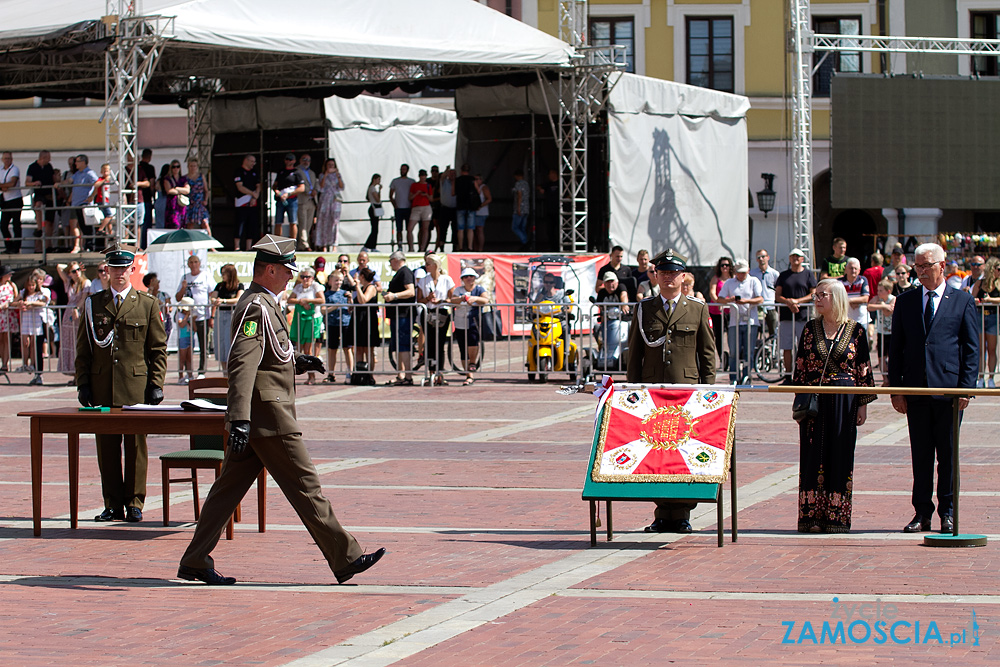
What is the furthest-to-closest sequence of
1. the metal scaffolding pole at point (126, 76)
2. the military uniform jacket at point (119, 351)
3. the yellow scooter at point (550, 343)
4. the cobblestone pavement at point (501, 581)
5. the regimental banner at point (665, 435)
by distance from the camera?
the metal scaffolding pole at point (126, 76) → the yellow scooter at point (550, 343) → the military uniform jacket at point (119, 351) → the regimental banner at point (665, 435) → the cobblestone pavement at point (501, 581)

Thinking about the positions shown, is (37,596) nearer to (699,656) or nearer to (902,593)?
(699,656)

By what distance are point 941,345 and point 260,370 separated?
445cm

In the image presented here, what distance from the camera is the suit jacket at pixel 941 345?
9.18 m

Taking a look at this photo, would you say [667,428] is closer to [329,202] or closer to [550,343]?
[550,343]

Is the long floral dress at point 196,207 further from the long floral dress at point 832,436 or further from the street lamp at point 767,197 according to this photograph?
the long floral dress at point 832,436

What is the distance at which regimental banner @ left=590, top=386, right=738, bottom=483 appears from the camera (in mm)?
8711

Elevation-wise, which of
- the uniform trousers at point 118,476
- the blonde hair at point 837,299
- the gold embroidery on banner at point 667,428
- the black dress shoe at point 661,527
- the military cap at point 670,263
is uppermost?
the military cap at point 670,263

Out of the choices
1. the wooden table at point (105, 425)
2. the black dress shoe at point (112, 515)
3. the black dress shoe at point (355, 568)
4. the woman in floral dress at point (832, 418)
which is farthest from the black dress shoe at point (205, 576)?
the woman in floral dress at point (832, 418)

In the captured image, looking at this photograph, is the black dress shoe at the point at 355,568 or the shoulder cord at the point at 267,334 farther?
the shoulder cord at the point at 267,334

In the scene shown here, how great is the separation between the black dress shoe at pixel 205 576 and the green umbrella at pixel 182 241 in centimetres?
1649

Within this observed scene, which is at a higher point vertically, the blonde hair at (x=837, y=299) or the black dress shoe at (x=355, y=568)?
the blonde hair at (x=837, y=299)

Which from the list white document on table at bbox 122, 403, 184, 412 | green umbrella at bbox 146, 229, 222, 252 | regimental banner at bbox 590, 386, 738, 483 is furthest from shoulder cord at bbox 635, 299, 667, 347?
green umbrella at bbox 146, 229, 222, 252

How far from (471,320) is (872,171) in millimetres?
13680

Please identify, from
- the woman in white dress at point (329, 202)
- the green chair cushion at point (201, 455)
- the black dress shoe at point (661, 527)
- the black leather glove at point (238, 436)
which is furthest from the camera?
the woman in white dress at point (329, 202)
